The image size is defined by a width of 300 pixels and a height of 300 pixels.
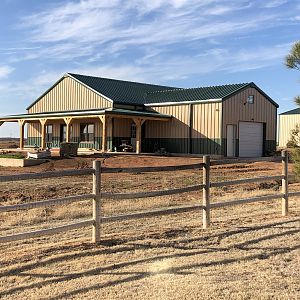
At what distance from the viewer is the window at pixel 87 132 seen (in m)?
36.2

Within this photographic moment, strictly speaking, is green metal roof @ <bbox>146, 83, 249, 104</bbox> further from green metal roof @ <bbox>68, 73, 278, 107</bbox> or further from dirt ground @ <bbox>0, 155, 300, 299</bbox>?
dirt ground @ <bbox>0, 155, 300, 299</bbox>

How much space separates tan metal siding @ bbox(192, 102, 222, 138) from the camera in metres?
31.5

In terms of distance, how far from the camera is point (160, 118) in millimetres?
33656

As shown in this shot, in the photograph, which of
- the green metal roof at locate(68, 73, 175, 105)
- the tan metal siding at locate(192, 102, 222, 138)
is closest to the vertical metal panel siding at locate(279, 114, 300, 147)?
the green metal roof at locate(68, 73, 175, 105)

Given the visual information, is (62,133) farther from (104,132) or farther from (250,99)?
(250,99)

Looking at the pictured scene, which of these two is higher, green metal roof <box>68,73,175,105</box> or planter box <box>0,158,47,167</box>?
green metal roof <box>68,73,175,105</box>

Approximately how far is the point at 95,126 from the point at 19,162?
11.7 m

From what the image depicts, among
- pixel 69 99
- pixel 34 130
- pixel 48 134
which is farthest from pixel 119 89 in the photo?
pixel 34 130

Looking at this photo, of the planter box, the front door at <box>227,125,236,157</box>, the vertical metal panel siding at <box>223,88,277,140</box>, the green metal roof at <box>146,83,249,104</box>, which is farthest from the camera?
the green metal roof at <box>146,83,249,104</box>

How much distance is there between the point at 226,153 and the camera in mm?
32438

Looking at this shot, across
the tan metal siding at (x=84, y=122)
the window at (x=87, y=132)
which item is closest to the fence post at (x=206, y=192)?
the tan metal siding at (x=84, y=122)

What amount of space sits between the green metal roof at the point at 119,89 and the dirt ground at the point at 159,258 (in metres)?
24.4

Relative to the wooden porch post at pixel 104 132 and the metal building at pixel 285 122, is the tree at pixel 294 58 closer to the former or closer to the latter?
the wooden porch post at pixel 104 132

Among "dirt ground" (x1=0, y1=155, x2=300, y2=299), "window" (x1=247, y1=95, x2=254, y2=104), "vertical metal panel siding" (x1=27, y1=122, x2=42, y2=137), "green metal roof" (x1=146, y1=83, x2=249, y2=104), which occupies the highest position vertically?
"green metal roof" (x1=146, y1=83, x2=249, y2=104)
